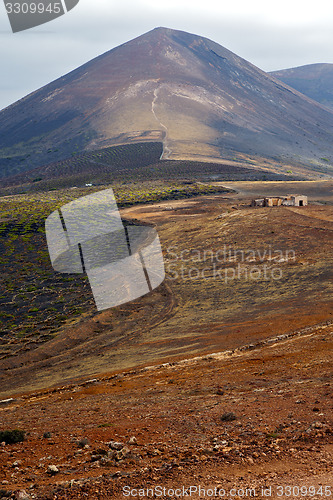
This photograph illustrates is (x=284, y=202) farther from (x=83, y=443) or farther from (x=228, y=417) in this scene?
(x=83, y=443)

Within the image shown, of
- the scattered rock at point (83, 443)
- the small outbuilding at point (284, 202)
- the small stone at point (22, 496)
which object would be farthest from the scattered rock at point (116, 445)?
the small outbuilding at point (284, 202)

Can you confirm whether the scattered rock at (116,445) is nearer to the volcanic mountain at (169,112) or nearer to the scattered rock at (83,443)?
the scattered rock at (83,443)

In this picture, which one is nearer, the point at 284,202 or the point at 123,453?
the point at 123,453

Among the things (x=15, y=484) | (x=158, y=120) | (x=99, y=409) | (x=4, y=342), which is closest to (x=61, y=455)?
(x=15, y=484)

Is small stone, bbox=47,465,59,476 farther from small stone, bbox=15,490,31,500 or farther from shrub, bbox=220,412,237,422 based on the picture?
shrub, bbox=220,412,237,422

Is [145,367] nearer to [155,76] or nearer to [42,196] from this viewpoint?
[42,196]

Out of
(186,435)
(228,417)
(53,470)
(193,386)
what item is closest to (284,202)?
(193,386)
